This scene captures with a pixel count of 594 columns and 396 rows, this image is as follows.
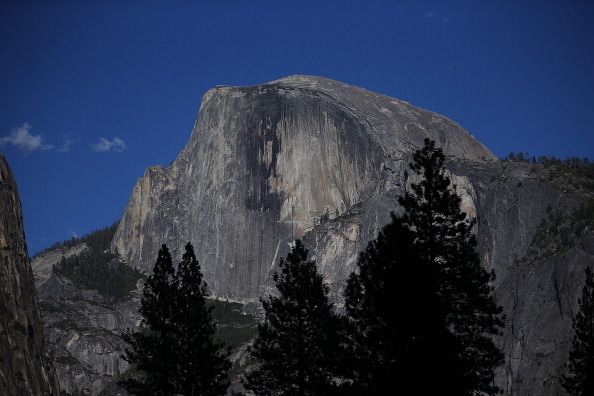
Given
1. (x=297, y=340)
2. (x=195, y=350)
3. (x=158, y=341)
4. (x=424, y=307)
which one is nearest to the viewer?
(x=424, y=307)

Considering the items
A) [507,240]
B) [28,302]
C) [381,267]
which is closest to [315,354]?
[381,267]

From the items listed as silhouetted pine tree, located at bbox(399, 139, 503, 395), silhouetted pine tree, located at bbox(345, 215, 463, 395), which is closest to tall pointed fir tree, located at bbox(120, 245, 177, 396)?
silhouetted pine tree, located at bbox(345, 215, 463, 395)

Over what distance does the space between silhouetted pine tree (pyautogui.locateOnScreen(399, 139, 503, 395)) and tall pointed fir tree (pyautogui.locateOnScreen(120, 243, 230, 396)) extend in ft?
43.6

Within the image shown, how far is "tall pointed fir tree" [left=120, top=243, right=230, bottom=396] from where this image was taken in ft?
171

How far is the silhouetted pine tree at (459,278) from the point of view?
4534 cm

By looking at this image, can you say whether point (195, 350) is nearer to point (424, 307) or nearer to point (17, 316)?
point (424, 307)

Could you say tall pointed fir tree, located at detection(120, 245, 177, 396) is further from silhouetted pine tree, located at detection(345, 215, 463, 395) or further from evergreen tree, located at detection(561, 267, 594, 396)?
evergreen tree, located at detection(561, 267, 594, 396)

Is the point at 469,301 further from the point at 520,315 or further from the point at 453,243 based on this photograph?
the point at 520,315

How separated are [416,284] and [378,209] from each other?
5969 inches

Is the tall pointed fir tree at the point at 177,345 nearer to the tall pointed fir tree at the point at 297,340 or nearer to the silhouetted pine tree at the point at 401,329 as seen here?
the tall pointed fir tree at the point at 297,340

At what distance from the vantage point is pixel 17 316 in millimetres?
77625

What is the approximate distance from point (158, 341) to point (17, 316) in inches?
1149

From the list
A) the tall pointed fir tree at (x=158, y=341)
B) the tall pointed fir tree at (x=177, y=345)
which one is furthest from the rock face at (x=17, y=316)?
the tall pointed fir tree at (x=177, y=345)

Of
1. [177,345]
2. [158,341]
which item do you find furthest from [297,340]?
[158,341]
